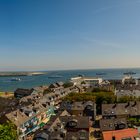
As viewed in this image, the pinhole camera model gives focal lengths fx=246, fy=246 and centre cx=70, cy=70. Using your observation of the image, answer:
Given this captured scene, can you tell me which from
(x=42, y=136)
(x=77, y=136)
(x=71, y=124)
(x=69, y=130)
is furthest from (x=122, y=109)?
(x=42, y=136)

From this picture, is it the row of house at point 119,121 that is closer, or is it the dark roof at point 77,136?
the row of house at point 119,121

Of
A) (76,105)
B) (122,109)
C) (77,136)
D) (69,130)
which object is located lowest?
(69,130)

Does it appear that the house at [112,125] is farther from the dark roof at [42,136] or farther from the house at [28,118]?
the house at [28,118]

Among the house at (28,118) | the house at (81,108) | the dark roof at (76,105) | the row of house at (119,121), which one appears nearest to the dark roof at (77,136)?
the row of house at (119,121)

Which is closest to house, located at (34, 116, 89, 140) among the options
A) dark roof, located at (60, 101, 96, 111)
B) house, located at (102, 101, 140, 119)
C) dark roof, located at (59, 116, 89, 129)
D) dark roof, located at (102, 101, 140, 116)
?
dark roof, located at (59, 116, 89, 129)

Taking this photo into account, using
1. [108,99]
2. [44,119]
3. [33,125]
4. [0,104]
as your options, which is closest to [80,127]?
[33,125]

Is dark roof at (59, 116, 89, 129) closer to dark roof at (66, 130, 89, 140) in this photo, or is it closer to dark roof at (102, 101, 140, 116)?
dark roof at (66, 130, 89, 140)

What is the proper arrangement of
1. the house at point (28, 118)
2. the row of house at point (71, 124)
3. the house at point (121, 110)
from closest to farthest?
the row of house at point (71, 124) → the house at point (28, 118) → the house at point (121, 110)

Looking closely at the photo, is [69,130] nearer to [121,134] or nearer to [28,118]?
[28,118]
